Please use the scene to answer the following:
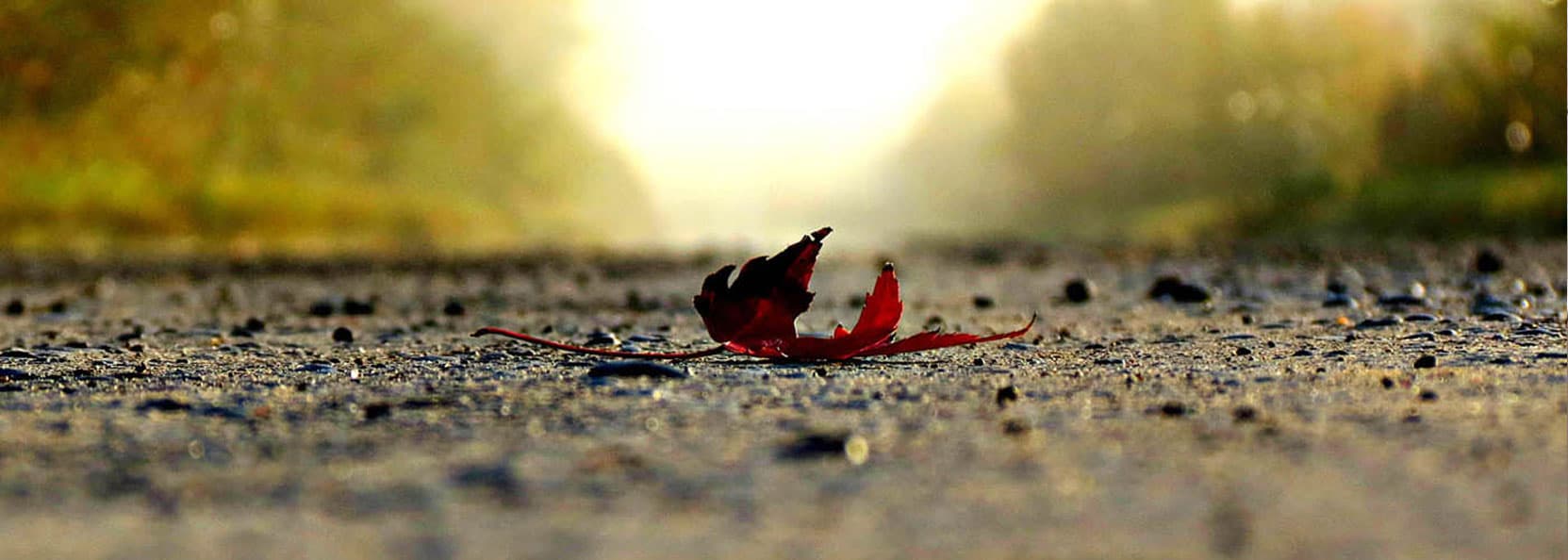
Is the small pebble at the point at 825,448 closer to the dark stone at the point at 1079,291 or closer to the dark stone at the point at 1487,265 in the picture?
the dark stone at the point at 1079,291

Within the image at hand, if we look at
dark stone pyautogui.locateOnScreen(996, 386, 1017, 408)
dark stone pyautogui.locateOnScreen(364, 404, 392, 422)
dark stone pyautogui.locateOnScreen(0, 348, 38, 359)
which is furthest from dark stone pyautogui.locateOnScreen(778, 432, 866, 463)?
dark stone pyautogui.locateOnScreen(0, 348, 38, 359)

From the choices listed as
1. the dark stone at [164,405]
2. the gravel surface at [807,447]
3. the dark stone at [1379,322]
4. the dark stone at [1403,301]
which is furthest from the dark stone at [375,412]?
the dark stone at [1403,301]

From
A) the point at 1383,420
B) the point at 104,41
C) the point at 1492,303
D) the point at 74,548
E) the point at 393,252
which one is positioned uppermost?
the point at 104,41

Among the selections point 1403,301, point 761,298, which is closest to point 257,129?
point 1403,301

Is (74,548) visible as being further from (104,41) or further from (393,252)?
(104,41)

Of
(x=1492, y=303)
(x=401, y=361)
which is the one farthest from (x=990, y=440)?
(x=1492, y=303)

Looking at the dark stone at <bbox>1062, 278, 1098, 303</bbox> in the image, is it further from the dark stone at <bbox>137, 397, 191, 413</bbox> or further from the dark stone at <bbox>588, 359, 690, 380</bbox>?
the dark stone at <bbox>137, 397, 191, 413</bbox>

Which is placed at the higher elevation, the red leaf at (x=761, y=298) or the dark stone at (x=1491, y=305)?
the dark stone at (x=1491, y=305)
